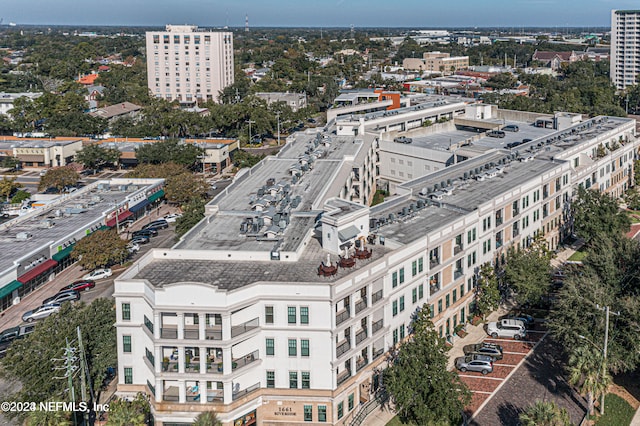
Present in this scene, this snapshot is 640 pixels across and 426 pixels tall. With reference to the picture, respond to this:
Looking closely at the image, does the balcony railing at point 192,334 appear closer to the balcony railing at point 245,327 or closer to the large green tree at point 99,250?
the balcony railing at point 245,327

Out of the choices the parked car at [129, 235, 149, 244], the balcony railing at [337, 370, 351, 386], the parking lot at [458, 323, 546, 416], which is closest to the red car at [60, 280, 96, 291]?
the parked car at [129, 235, 149, 244]

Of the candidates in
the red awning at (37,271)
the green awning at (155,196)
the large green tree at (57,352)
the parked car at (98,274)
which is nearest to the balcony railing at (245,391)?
the large green tree at (57,352)

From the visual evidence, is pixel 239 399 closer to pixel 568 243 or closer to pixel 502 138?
pixel 568 243

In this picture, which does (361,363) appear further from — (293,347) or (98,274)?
(98,274)

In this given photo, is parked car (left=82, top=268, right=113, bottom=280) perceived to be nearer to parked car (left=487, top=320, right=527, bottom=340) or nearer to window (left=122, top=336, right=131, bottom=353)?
window (left=122, top=336, right=131, bottom=353)

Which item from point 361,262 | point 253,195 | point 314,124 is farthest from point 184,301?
point 314,124

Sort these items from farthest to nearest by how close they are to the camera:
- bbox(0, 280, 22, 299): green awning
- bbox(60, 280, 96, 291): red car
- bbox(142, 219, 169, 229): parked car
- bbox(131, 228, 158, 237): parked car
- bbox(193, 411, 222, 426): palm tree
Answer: bbox(142, 219, 169, 229): parked car → bbox(131, 228, 158, 237): parked car → bbox(60, 280, 96, 291): red car → bbox(0, 280, 22, 299): green awning → bbox(193, 411, 222, 426): palm tree

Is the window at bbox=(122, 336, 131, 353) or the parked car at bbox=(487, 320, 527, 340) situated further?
the parked car at bbox=(487, 320, 527, 340)
